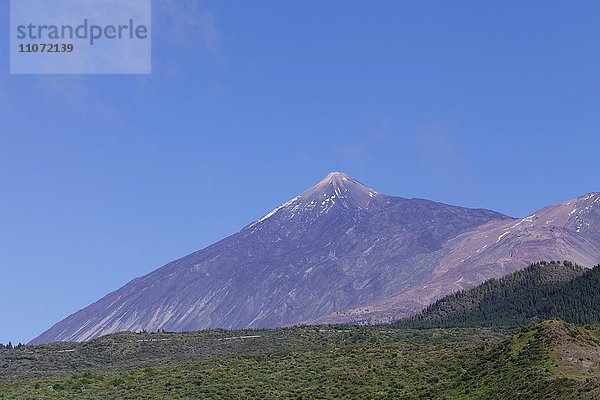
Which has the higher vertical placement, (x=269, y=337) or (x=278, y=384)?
(x=269, y=337)

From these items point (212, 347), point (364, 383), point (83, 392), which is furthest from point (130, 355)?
point (364, 383)

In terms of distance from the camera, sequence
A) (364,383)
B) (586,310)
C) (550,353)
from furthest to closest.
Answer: (586,310), (364,383), (550,353)

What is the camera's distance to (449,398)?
77500mm

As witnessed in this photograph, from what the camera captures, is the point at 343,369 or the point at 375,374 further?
the point at 343,369

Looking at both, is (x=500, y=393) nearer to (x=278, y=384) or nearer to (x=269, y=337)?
(x=278, y=384)

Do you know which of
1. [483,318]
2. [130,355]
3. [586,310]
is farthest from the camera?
[483,318]

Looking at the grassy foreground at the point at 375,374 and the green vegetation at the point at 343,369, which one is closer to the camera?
the grassy foreground at the point at 375,374

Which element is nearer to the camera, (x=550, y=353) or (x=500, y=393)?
(x=500, y=393)

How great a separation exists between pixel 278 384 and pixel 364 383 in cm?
898

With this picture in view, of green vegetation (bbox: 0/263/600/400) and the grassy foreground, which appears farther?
→ green vegetation (bbox: 0/263/600/400)

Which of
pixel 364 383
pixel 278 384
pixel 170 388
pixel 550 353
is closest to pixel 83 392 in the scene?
pixel 170 388

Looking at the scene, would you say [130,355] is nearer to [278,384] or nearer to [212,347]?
[212,347]

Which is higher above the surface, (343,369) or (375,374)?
(343,369)

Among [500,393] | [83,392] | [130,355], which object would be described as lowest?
[500,393]
